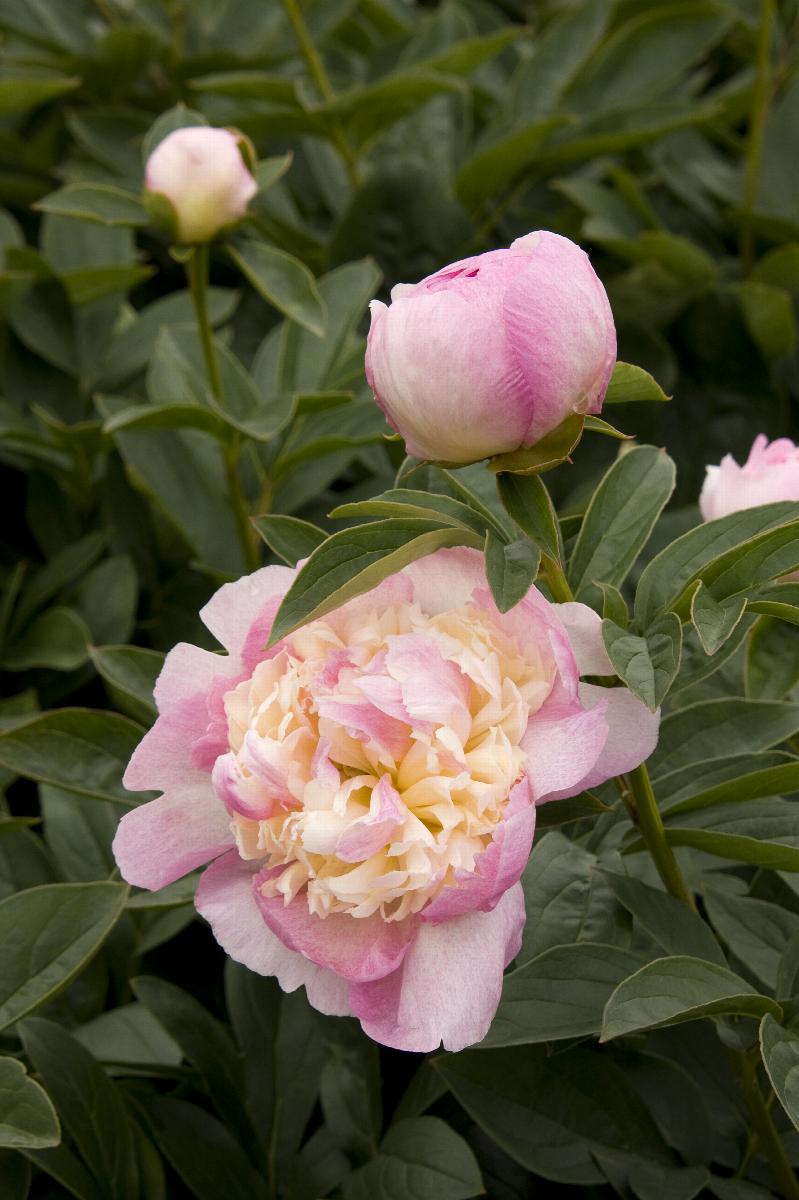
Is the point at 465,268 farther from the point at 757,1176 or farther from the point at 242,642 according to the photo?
the point at 757,1176

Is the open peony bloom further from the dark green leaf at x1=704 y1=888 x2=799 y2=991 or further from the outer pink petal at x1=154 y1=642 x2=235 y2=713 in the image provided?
the dark green leaf at x1=704 y1=888 x2=799 y2=991

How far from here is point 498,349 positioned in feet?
1.50

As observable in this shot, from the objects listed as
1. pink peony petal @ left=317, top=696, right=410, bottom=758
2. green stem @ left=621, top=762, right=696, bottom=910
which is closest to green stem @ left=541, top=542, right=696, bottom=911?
green stem @ left=621, top=762, right=696, bottom=910

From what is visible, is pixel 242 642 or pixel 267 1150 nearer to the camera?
pixel 242 642

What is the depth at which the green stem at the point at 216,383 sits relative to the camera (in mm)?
942

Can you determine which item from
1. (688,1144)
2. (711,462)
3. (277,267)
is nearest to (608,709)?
(688,1144)

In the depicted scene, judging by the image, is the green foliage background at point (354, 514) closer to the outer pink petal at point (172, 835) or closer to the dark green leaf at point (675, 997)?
the dark green leaf at point (675, 997)

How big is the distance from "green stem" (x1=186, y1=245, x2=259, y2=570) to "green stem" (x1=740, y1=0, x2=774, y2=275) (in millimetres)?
595

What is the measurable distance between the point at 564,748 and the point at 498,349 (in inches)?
5.8

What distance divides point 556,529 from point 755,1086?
0.30 meters

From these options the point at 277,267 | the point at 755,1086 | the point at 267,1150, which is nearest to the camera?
the point at 755,1086

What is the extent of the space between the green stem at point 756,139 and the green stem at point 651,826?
2.82ft

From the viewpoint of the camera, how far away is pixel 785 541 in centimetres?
53

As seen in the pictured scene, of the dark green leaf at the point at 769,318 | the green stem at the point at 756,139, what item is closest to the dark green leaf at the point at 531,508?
the dark green leaf at the point at 769,318
